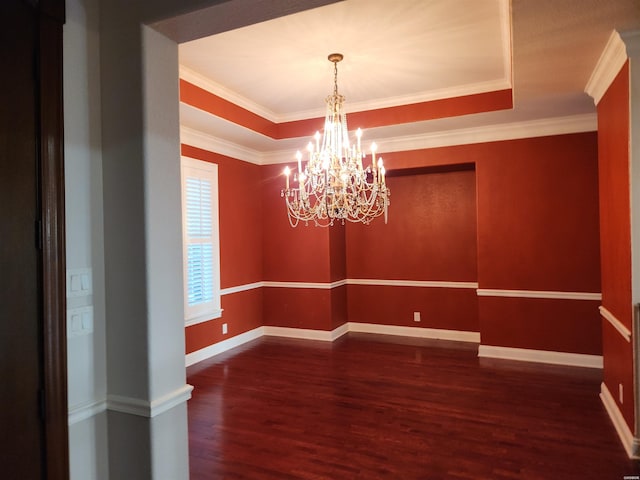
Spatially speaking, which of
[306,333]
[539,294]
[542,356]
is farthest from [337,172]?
[542,356]

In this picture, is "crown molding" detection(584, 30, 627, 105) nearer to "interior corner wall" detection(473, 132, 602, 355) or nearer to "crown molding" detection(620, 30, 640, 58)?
"crown molding" detection(620, 30, 640, 58)

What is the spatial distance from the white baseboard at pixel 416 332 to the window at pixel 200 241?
2186 mm

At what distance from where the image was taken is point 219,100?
4.11m

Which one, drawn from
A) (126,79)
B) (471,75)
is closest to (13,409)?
(126,79)

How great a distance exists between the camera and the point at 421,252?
5.81m

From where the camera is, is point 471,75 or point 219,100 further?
point 219,100

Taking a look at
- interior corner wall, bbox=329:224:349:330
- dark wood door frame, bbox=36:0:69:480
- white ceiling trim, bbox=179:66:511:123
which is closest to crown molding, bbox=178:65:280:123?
white ceiling trim, bbox=179:66:511:123

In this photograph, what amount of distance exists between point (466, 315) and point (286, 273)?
2506 millimetres

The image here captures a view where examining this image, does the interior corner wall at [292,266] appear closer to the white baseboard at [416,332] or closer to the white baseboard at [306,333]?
the white baseboard at [306,333]

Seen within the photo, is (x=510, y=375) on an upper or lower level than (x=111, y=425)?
lower

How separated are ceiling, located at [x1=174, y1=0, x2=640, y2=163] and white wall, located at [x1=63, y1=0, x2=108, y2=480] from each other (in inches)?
50.0

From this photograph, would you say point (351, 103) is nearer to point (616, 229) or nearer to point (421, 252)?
point (421, 252)

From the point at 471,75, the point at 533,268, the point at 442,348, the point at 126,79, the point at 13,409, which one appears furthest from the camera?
the point at 442,348

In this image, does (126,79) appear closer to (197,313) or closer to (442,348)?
(197,313)
